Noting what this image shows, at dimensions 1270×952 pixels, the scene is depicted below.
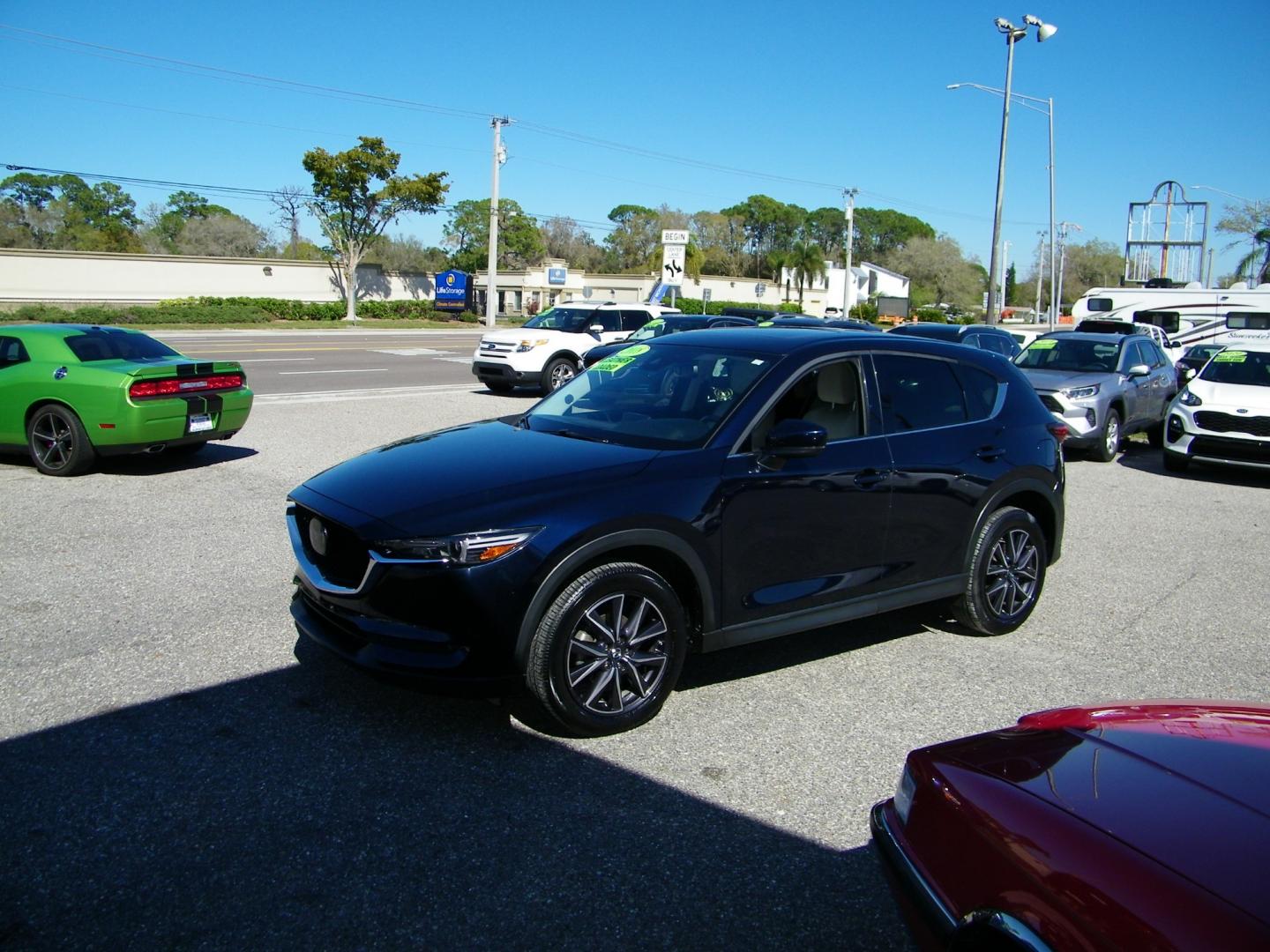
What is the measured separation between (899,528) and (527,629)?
7.37 feet

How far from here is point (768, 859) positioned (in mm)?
3406

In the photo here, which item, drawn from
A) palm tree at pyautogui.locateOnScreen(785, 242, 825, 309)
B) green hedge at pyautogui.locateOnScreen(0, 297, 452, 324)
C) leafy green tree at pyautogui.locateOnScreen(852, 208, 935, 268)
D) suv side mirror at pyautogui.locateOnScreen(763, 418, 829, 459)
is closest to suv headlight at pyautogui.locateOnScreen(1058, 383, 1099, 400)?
suv side mirror at pyautogui.locateOnScreen(763, 418, 829, 459)

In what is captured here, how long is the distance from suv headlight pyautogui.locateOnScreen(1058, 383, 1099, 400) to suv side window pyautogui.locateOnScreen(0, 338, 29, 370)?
1228 centimetres

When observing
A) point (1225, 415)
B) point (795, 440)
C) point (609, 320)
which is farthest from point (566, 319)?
point (795, 440)

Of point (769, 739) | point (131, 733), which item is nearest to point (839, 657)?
point (769, 739)

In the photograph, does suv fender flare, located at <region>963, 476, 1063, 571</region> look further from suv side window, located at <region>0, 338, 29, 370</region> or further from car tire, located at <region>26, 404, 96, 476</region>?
suv side window, located at <region>0, 338, 29, 370</region>

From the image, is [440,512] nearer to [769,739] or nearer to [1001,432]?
[769,739]

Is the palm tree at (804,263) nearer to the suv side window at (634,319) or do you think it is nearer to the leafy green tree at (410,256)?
the leafy green tree at (410,256)

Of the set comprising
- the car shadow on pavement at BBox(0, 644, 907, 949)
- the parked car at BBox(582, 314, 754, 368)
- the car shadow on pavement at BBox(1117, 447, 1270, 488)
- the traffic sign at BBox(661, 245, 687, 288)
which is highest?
the traffic sign at BBox(661, 245, 687, 288)

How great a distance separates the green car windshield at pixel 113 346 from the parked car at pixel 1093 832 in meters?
9.20

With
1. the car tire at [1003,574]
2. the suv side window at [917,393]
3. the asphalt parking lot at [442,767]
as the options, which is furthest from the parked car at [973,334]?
the suv side window at [917,393]

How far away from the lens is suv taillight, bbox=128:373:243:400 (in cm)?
927

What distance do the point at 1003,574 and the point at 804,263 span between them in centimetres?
8621

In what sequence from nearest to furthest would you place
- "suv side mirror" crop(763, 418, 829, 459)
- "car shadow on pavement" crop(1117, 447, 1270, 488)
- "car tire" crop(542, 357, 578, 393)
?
"suv side mirror" crop(763, 418, 829, 459) → "car shadow on pavement" crop(1117, 447, 1270, 488) → "car tire" crop(542, 357, 578, 393)
